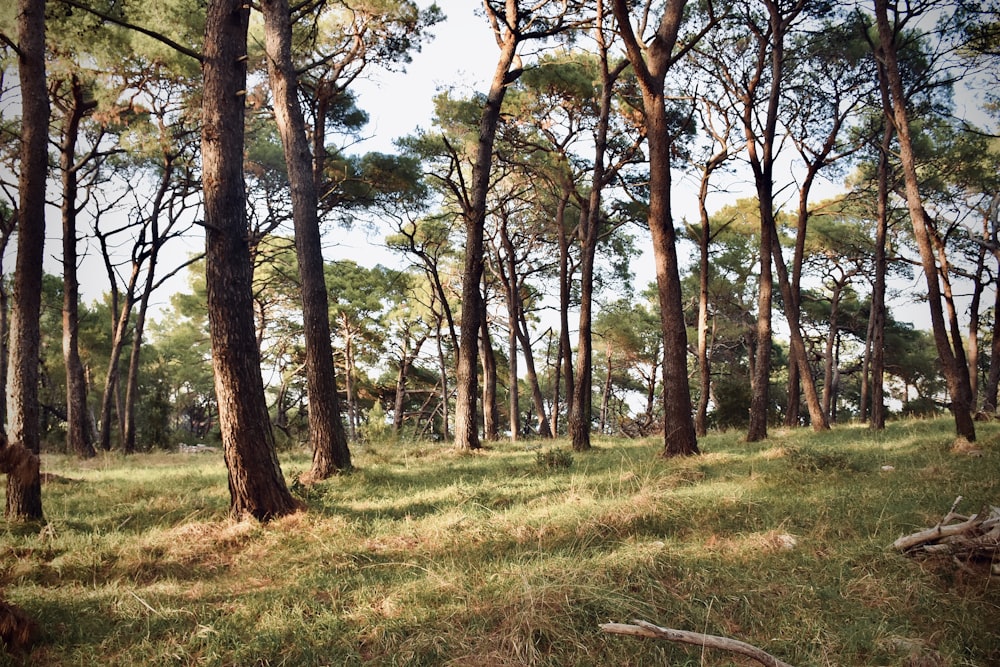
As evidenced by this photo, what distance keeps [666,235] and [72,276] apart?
1232 cm

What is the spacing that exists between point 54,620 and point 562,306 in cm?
1292

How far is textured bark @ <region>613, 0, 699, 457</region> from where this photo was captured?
8.06m

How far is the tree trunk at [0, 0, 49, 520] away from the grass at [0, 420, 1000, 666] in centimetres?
109

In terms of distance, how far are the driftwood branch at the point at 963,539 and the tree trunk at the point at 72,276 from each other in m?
13.6

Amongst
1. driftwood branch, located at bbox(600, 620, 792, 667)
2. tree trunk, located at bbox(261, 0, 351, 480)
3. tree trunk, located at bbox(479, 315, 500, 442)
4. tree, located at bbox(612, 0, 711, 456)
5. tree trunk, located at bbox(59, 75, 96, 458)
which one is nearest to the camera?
driftwood branch, located at bbox(600, 620, 792, 667)

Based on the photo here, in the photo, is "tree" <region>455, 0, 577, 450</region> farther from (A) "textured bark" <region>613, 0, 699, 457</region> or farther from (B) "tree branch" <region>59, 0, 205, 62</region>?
(B) "tree branch" <region>59, 0, 205, 62</region>

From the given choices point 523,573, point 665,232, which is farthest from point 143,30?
point 665,232

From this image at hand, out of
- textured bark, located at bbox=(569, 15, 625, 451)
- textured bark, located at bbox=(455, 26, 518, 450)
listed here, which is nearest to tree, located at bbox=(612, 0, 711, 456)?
textured bark, located at bbox=(569, 15, 625, 451)

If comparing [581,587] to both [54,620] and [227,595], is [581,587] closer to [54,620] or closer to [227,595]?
[227,595]

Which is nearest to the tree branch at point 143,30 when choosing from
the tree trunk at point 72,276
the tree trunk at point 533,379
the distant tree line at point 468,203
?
the distant tree line at point 468,203

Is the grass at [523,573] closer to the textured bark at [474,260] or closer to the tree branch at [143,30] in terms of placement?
the textured bark at [474,260]

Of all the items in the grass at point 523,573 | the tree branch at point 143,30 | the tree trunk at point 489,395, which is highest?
the tree branch at point 143,30

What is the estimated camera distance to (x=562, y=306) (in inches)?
609

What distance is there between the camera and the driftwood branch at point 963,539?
146 inches
